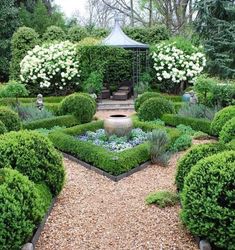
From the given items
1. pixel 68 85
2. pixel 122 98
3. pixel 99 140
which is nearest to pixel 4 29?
pixel 68 85

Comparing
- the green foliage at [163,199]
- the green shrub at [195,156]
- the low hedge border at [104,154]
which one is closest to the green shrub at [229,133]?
the low hedge border at [104,154]

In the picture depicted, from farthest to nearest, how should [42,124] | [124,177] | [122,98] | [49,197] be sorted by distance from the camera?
[122,98] < [42,124] < [124,177] < [49,197]

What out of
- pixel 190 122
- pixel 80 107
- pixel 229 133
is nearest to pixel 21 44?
pixel 80 107

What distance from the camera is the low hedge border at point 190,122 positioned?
9.49m

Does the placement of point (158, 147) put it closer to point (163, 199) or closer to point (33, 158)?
point (163, 199)

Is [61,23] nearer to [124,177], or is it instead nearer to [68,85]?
[68,85]

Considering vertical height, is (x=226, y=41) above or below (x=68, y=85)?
above

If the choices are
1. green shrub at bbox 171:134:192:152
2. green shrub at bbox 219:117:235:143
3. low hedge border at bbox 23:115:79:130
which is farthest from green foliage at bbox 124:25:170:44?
green shrub at bbox 219:117:235:143

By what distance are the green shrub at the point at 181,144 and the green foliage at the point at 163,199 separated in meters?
2.59

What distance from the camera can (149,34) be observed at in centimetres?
1839

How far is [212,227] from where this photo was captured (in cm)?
382

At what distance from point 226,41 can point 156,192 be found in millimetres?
12308

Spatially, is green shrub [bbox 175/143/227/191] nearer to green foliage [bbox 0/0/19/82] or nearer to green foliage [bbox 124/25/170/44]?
green foliage [bbox 124/25/170/44]

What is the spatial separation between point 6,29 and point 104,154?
15812 millimetres
